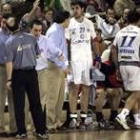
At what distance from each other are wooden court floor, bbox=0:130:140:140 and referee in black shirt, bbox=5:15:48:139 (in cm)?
37

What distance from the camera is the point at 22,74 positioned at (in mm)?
11391

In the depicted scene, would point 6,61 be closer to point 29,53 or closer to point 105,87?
point 29,53

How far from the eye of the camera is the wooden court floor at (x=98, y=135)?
38.4 ft

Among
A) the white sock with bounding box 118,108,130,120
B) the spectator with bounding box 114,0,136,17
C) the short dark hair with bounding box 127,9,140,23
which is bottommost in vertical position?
the white sock with bounding box 118,108,130,120

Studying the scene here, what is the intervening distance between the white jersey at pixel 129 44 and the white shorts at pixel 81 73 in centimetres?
68

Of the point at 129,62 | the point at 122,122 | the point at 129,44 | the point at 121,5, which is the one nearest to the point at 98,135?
the point at 122,122

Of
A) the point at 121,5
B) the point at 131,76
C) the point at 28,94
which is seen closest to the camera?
the point at 28,94

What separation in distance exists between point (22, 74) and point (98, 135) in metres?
1.90

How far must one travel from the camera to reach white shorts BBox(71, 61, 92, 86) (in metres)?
13.1

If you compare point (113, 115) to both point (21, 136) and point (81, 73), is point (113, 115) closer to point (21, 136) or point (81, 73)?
point (81, 73)

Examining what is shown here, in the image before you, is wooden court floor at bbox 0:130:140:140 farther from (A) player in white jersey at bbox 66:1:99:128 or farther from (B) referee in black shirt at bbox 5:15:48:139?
(A) player in white jersey at bbox 66:1:99:128

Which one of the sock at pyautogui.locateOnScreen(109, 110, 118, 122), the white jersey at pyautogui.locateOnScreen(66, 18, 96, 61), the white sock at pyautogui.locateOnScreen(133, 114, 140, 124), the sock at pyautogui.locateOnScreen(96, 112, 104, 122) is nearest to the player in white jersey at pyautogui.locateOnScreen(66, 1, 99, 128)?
the white jersey at pyautogui.locateOnScreen(66, 18, 96, 61)

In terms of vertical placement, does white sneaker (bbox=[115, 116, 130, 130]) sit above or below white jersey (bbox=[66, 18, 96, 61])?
below

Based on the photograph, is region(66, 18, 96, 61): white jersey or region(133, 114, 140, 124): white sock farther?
region(133, 114, 140, 124): white sock
